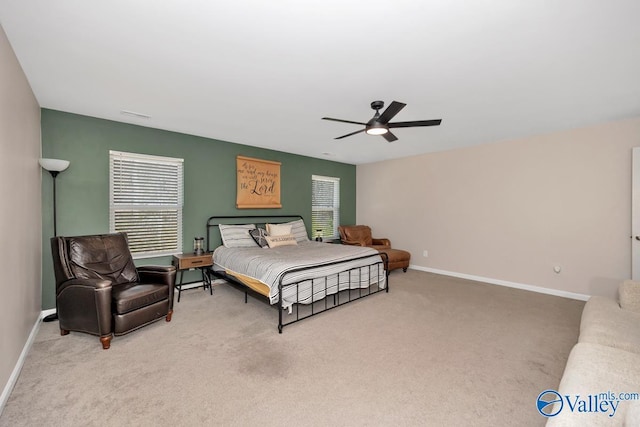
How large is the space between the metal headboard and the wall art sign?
214 millimetres

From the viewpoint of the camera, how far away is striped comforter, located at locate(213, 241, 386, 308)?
3.20m

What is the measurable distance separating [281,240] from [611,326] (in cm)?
401

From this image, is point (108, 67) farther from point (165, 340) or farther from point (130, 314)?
point (165, 340)

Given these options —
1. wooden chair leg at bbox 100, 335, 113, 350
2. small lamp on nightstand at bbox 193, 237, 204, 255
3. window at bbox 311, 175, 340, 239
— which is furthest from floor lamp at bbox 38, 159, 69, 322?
window at bbox 311, 175, 340, 239

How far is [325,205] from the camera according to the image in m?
6.85

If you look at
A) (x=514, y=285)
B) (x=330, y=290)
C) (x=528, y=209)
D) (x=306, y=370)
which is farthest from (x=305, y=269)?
(x=528, y=209)

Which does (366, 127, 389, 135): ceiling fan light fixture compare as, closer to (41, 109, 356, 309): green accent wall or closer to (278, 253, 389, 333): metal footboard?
(278, 253, 389, 333): metal footboard

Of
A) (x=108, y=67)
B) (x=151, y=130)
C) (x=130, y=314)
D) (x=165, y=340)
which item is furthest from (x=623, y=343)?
(x=151, y=130)

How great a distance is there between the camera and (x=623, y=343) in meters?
1.73

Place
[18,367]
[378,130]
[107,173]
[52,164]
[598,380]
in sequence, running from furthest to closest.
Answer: [107,173] < [52,164] < [378,130] < [18,367] < [598,380]

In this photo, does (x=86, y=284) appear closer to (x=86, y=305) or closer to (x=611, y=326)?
(x=86, y=305)

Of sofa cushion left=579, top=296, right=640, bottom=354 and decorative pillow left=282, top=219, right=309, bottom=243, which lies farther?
decorative pillow left=282, top=219, right=309, bottom=243
